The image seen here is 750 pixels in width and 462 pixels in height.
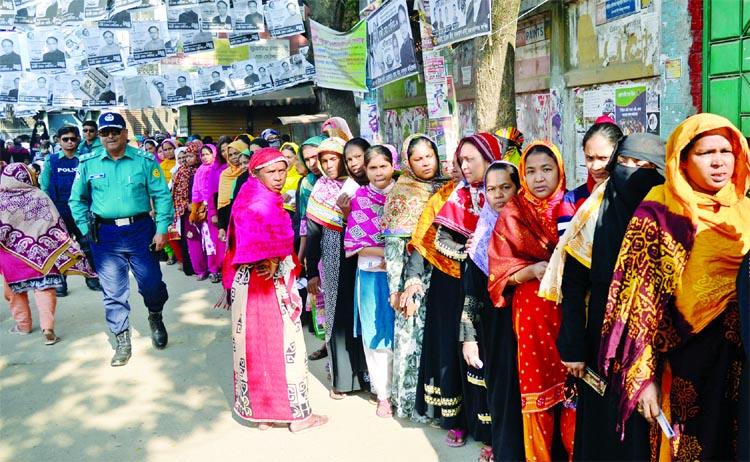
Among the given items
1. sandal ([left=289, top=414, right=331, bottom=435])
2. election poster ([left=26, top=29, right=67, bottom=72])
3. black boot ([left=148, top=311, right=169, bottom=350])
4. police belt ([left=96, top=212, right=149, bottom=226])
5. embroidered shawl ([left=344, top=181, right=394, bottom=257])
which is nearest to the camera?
sandal ([left=289, top=414, right=331, bottom=435])

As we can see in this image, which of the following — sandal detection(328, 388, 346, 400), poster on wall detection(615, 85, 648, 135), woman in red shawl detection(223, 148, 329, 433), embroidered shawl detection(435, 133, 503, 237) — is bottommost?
sandal detection(328, 388, 346, 400)

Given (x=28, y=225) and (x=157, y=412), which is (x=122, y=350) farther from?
(x=28, y=225)

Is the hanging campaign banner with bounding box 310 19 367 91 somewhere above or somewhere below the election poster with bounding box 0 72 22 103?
below

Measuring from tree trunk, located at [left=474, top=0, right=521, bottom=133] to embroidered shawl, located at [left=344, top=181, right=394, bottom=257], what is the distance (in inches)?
32.5

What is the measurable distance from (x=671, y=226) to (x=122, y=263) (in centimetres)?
454

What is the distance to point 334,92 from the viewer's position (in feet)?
26.9

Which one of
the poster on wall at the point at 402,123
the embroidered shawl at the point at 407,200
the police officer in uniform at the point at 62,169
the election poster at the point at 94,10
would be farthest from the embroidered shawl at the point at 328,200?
the election poster at the point at 94,10

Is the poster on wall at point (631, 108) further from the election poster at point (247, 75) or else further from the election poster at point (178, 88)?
the election poster at point (178, 88)

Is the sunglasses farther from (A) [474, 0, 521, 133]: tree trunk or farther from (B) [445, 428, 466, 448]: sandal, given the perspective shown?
(B) [445, 428, 466, 448]: sandal

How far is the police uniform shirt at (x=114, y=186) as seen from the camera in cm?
530

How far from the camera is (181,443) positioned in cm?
396

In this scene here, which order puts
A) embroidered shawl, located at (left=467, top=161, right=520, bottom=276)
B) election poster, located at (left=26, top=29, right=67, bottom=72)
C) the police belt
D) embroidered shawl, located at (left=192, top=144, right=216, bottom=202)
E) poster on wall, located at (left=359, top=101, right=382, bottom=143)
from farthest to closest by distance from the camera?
election poster, located at (left=26, top=29, right=67, bottom=72)
embroidered shawl, located at (left=192, top=144, right=216, bottom=202)
poster on wall, located at (left=359, top=101, right=382, bottom=143)
the police belt
embroidered shawl, located at (left=467, top=161, right=520, bottom=276)

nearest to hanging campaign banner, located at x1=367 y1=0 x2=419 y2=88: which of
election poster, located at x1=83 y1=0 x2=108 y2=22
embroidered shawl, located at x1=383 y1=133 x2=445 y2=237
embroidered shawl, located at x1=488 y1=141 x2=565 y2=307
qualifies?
embroidered shawl, located at x1=383 y1=133 x2=445 y2=237

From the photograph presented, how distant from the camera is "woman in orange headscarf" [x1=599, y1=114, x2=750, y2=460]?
2.10 m
